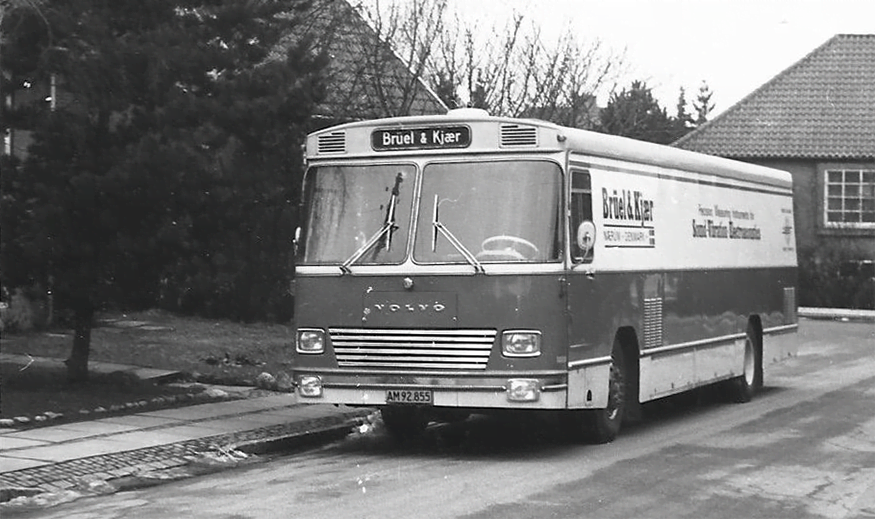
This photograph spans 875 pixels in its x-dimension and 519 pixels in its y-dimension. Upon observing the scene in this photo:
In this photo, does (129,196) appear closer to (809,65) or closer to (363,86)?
(363,86)

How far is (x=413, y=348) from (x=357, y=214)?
1.37m

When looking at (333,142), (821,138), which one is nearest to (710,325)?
(333,142)

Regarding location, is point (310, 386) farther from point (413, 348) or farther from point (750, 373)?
point (750, 373)

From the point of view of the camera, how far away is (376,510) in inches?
414

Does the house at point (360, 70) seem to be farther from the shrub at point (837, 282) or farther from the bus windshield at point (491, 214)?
the shrub at point (837, 282)

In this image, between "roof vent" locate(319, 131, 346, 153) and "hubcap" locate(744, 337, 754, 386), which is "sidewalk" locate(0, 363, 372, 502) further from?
"hubcap" locate(744, 337, 754, 386)

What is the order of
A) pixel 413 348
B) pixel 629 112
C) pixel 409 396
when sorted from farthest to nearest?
pixel 629 112 → pixel 413 348 → pixel 409 396

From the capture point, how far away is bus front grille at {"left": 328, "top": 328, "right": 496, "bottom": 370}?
13383mm

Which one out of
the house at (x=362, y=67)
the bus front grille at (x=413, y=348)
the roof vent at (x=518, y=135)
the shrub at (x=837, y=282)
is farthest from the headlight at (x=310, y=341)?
the shrub at (x=837, y=282)

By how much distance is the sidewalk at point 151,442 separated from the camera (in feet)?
38.8

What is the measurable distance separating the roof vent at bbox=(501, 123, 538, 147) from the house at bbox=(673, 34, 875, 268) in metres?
31.9

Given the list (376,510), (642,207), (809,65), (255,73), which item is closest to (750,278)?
(642,207)

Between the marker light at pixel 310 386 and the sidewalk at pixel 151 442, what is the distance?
0.65 metres

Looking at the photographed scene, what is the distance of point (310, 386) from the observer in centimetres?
1388
